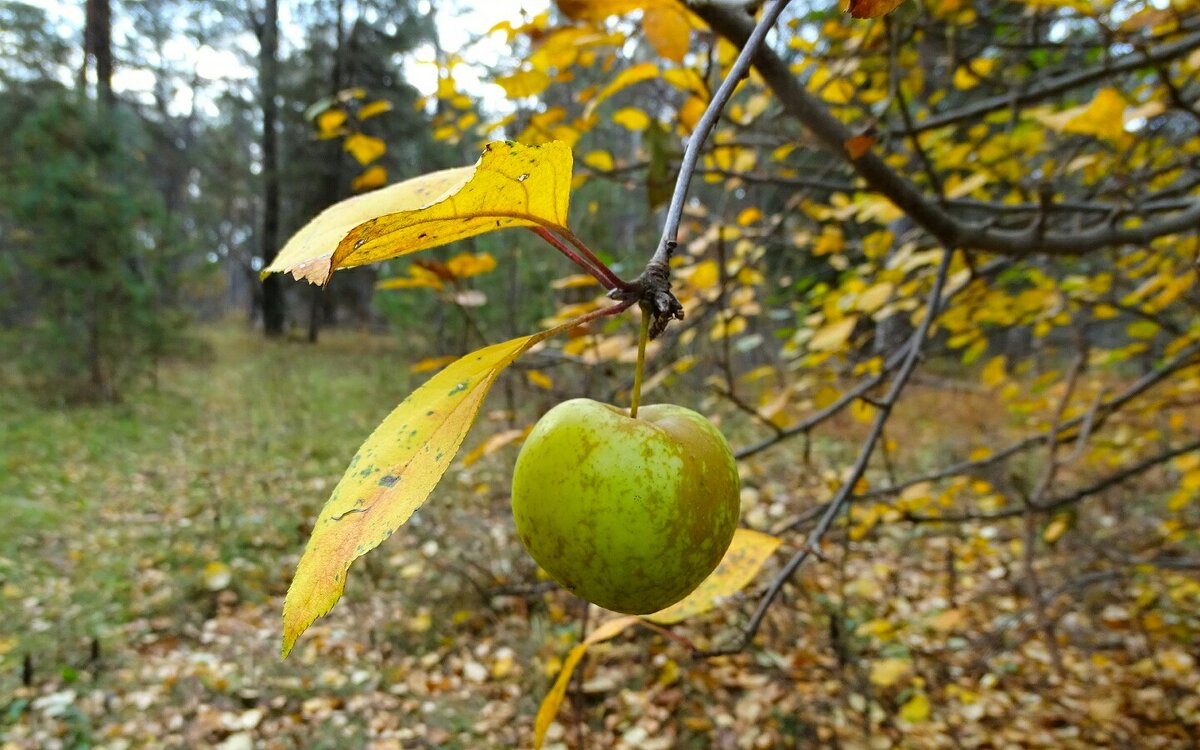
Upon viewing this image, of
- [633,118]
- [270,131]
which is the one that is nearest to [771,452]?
[633,118]

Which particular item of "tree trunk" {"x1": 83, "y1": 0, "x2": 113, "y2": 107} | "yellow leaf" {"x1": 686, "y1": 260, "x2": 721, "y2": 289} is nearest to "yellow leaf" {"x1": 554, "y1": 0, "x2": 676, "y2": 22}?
"yellow leaf" {"x1": 686, "y1": 260, "x2": 721, "y2": 289}

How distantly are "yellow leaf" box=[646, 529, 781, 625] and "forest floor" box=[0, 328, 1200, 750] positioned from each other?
73 cm

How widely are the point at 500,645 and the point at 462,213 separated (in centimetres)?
318

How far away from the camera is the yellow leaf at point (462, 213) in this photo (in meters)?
0.41

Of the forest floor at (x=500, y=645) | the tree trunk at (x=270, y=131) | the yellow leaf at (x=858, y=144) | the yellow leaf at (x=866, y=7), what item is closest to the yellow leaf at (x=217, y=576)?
the forest floor at (x=500, y=645)

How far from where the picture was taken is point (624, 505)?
1.52 ft

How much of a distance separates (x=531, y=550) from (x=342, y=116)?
6.66 ft

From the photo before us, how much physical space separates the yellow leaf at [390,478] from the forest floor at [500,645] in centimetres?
117

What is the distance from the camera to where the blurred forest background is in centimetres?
169

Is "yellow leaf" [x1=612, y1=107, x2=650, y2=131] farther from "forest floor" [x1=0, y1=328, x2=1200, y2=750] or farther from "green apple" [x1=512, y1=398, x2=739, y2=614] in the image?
"green apple" [x1=512, y1=398, x2=739, y2=614]

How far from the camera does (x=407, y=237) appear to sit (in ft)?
1.47

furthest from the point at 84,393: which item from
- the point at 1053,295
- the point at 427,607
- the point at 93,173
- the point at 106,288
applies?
the point at 1053,295

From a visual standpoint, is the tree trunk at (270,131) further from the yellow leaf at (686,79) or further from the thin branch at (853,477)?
the thin branch at (853,477)

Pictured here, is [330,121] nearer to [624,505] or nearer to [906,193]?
[906,193]
